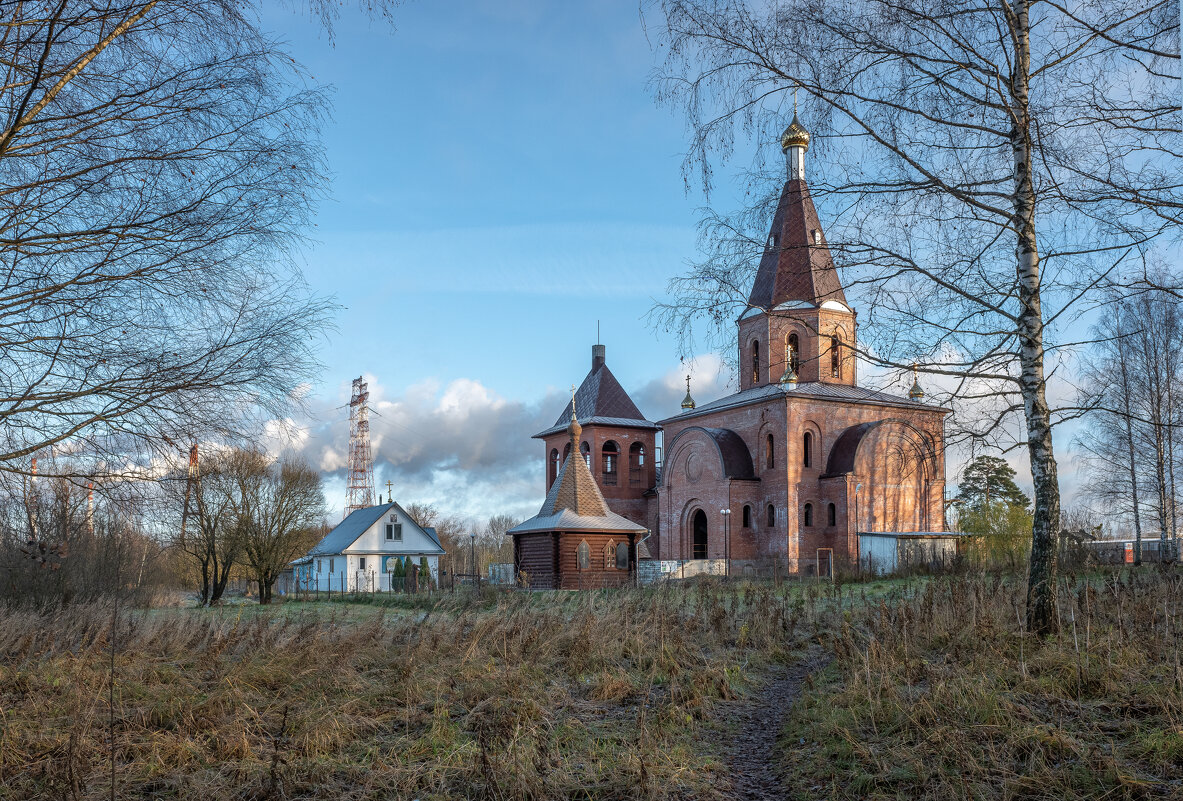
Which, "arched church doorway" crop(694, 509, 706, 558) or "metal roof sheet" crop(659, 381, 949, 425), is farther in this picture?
"arched church doorway" crop(694, 509, 706, 558)

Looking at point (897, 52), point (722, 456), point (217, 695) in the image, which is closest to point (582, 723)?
point (217, 695)

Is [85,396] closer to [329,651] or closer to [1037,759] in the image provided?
[329,651]

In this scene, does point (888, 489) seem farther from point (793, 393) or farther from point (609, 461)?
point (609, 461)

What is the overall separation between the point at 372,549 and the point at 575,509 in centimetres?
2106

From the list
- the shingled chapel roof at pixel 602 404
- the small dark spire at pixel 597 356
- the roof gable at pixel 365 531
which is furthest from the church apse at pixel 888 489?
the roof gable at pixel 365 531

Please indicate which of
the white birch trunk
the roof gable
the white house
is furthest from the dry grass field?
the roof gable

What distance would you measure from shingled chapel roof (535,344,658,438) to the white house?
8433 millimetres

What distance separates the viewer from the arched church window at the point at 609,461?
4141 centimetres

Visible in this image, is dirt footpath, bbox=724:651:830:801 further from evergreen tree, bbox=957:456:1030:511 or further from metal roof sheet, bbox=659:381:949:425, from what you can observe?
metal roof sheet, bbox=659:381:949:425

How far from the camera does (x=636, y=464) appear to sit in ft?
138

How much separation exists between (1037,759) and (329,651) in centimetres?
580

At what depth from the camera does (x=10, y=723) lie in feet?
19.0

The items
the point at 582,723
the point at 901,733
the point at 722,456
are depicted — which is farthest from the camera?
the point at 722,456

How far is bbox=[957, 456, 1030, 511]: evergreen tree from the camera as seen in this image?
29.9ft
